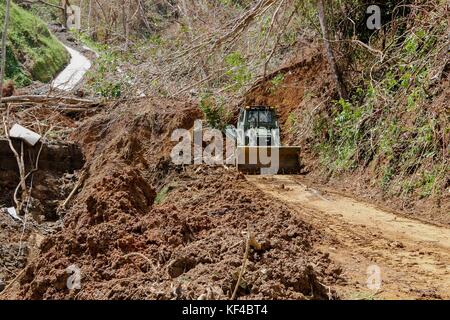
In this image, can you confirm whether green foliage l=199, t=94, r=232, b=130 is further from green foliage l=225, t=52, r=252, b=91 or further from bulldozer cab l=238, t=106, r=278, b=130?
green foliage l=225, t=52, r=252, b=91

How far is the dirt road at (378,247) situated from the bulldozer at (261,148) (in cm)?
271

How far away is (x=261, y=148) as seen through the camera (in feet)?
45.3

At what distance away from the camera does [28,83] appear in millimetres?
25453

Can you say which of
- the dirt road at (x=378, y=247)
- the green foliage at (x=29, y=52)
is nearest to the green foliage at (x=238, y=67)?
the dirt road at (x=378, y=247)

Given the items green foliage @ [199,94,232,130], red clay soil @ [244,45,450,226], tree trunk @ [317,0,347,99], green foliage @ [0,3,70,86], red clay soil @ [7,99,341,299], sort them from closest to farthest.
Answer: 1. red clay soil @ [7,99,341,299]
2. red clay soil @ [244,45,450,226]
3. tree trunk @ [317,0,347,99]
4. green foliage @ [199,94,232,130]
5. green foliage @ [0,3,70,86]

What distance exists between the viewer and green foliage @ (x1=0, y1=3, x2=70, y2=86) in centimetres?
2614

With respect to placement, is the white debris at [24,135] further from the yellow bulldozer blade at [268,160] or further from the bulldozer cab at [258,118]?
the bulldozer cab at [258,118]

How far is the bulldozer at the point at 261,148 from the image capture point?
13.9m

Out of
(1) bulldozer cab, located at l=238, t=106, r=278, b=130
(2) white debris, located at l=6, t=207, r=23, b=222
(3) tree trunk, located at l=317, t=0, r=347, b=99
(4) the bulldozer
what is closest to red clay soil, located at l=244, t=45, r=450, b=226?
(4) the bulldozer

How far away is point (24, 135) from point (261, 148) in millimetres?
5530

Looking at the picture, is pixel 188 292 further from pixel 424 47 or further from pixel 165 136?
pixel 165 136

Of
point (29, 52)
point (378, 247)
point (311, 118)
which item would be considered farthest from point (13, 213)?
point (29, 52)

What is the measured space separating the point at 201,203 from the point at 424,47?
5684 millimetres

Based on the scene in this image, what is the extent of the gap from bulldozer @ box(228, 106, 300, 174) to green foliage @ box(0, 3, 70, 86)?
1369 cm
